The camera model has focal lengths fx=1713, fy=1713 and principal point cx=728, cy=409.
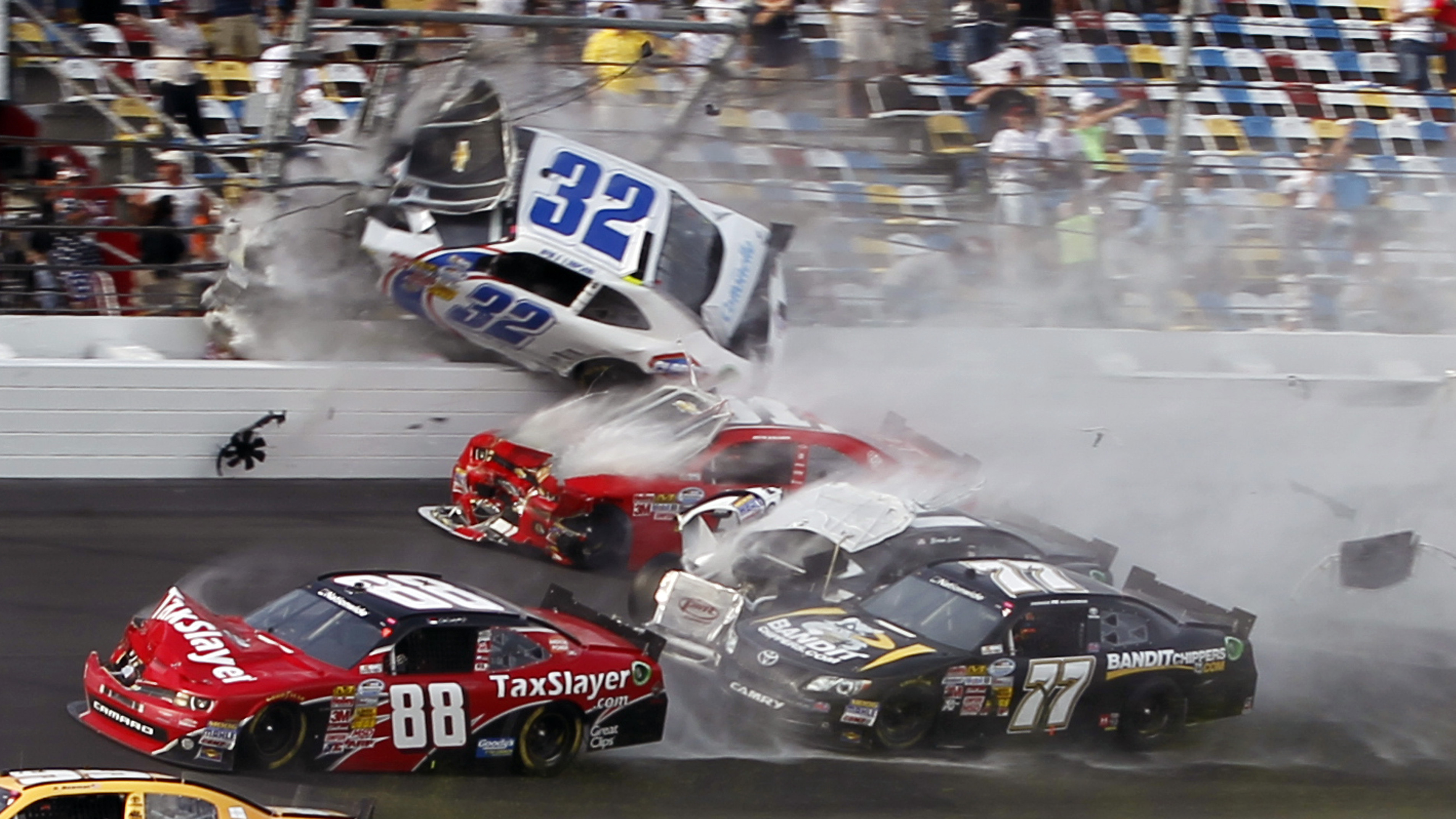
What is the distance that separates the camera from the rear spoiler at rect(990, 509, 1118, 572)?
9391 millimetres

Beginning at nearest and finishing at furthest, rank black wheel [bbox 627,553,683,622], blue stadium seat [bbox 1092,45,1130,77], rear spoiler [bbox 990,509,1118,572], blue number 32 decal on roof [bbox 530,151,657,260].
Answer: black wheel [bbox 627,553,683,622] → rear spoiler [bbox 990,509,1118,572] → blue number 32 decal on roof [bbox 530,151,657,260] → blue stadium seat [bbox 1092,45,1130,77]

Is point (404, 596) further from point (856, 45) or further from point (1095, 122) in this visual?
point (1095, 122)

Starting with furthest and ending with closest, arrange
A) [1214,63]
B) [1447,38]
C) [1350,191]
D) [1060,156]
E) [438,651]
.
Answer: [1447,38] < [1214,63] < [1350,191] < [1060,156] < [438,651]

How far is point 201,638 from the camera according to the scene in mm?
Answer: 6742

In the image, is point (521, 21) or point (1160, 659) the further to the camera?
point (521, 21)

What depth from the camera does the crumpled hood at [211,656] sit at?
6465mm

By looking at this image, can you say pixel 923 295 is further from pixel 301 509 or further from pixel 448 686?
pixel 448 686

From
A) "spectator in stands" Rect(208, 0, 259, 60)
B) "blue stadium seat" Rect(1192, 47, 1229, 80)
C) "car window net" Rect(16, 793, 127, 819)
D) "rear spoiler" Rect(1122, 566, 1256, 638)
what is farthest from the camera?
"blue stadium seat" Rect(1192, 47, 1229, 80)

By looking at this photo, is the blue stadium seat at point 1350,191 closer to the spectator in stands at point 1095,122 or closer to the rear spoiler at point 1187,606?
the spectator in stands at point 1095,122

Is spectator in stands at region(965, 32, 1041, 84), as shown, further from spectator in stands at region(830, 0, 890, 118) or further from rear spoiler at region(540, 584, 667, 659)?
rear spoiler at region(540, 584, 667, 659)

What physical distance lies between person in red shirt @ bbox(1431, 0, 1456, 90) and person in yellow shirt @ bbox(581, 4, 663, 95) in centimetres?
699

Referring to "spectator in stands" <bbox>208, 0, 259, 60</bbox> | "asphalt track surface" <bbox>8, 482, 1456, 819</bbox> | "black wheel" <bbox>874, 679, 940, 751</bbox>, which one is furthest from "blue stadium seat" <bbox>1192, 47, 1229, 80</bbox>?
"black wheel" <bbox>874, 679, 940, 751</bbox>

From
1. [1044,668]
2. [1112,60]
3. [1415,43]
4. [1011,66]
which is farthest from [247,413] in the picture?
[1415,43]

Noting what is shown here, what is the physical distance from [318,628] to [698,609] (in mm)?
2066
